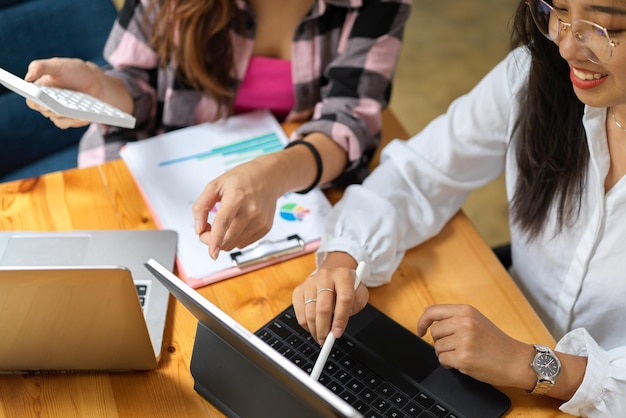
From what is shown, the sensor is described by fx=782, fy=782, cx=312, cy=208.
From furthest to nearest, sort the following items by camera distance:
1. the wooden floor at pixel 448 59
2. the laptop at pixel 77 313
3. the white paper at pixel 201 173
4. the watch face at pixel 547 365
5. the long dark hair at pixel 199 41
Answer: the wooden floor at pixel 448 59 < the long dark hair at pixel 199 41 < the white paper at pixel 201 173 < the watch face at pixel 547 365 < the laptop at pixel 77 313

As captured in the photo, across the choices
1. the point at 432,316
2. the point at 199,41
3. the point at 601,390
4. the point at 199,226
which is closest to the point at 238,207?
the point at 199,226

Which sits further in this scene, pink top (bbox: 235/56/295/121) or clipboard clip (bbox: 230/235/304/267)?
pink top (bbox: 235/56/295/121)

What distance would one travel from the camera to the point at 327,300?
0.94 m

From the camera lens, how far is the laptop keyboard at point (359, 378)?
905mm

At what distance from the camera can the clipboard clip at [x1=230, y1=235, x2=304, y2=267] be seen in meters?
1.10

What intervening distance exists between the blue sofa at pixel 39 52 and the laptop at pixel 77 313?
0.53m

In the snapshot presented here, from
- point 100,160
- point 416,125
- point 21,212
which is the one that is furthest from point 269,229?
point 416,125

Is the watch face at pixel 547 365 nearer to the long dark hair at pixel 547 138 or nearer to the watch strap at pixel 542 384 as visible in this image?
the watch strap at pixel 542 384

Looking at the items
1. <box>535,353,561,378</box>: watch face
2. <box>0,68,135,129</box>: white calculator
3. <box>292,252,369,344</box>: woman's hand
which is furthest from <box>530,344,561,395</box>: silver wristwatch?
<box>0,68,135,129</box>: white calculator

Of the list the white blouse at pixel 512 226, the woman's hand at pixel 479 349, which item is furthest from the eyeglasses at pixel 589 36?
the woman's hand at pixel 479 349

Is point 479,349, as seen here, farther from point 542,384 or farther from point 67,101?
point 67,101

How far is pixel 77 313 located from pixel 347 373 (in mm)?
321

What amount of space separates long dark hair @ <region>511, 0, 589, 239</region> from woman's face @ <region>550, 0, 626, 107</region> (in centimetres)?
9

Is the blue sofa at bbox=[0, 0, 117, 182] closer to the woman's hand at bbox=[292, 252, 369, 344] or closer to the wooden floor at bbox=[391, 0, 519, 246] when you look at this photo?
the woman's hand at bbox=[292, 252, 369, 344]
